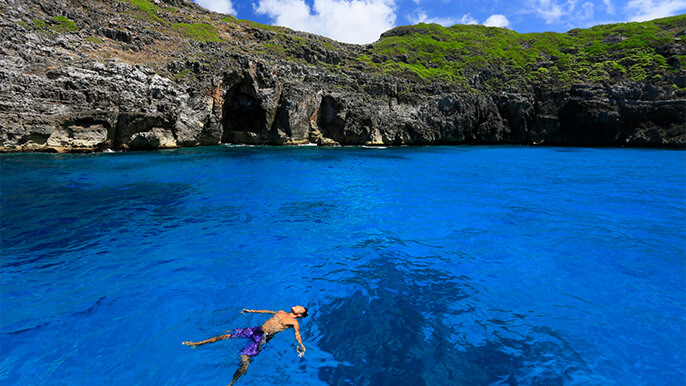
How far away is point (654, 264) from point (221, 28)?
2135 inches

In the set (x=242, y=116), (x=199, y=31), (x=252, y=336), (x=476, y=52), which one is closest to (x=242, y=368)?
(x=252, y=336)

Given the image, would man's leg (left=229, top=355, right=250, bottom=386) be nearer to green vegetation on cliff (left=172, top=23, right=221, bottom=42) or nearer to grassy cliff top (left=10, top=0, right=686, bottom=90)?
grassy cliff top (left=10, top=0, right=686, bottom=90)

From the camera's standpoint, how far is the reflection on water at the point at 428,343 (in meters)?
4.35

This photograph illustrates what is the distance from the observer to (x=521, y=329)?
17.3 ft

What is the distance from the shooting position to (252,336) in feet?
15.9

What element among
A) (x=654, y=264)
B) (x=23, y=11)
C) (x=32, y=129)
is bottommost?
(x=654, y=264)

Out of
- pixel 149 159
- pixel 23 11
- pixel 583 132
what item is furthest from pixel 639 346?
pixel 583 132

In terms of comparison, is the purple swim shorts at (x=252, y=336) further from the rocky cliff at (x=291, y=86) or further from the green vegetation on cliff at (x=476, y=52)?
the green vegetation on cliff at (x=476, y=52)

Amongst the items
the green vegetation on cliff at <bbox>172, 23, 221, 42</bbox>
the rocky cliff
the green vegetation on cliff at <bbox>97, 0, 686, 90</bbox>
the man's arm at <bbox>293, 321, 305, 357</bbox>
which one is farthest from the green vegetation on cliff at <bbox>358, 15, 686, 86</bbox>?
the man's arm at <bbox>293, 321, 305, 357</bbox>

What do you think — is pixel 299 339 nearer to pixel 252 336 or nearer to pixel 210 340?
pixel 252 336

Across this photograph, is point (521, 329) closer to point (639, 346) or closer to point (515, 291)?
point (515, 291)

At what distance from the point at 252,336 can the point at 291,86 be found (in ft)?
117

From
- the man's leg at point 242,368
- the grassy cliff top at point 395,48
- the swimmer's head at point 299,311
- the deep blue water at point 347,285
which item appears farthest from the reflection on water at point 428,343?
the grassy cliff top at point 395,48

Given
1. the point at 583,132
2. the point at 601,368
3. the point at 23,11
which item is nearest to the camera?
the point at 601,368
